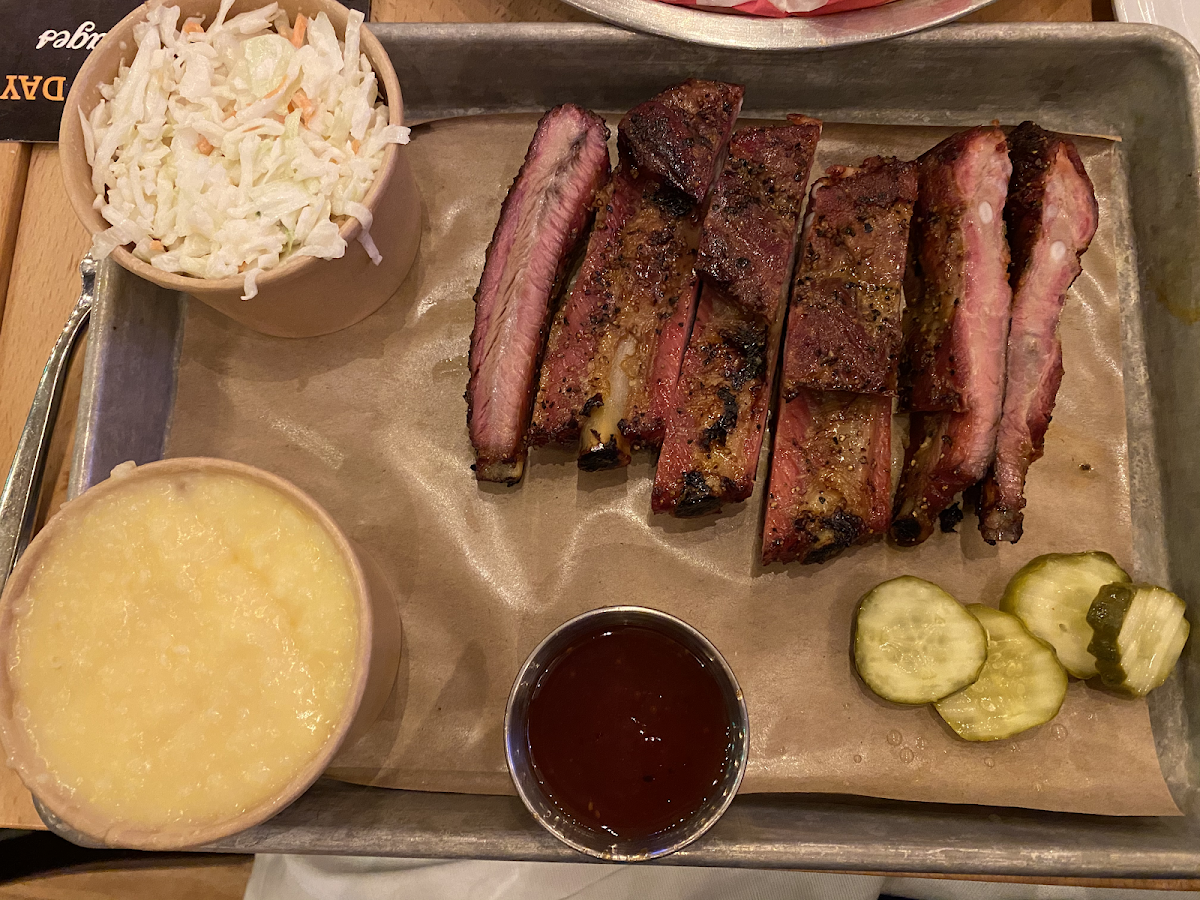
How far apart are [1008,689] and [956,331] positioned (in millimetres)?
1032

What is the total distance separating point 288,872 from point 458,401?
1610mm

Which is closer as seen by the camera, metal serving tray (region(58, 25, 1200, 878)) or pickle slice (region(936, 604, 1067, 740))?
metal serving tray (region(58, 25, 1200, 878))

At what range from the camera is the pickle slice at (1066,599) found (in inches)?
85.5

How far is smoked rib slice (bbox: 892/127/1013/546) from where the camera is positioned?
2.21 meters

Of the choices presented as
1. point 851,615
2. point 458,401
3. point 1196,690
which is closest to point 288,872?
point 458,401

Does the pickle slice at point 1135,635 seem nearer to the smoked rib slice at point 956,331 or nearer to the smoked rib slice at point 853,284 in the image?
the smoked rib slice at point 956,331

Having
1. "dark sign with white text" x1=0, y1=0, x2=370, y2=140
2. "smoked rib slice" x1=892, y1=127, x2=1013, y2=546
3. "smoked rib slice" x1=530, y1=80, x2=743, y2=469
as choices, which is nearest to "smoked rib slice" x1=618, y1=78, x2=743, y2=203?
"smoked rib slice" x1=530, y1=80, x2=743, y2=469

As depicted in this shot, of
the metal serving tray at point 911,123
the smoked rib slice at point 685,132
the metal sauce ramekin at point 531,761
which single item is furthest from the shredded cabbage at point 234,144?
the metal sauce ramekin at point 531,761

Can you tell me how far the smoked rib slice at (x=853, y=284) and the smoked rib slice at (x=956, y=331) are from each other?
4.6 inches

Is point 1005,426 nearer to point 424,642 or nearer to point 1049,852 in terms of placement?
point 1049,852

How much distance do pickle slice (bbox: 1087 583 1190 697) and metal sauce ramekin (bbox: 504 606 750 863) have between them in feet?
3.40

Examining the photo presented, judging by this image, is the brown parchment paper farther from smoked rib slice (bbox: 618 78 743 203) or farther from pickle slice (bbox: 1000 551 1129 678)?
smoked rib slice (bbox: 618 78 743 203)

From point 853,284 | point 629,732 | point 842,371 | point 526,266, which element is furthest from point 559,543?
point 853,284

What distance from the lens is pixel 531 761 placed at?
6.41ft
